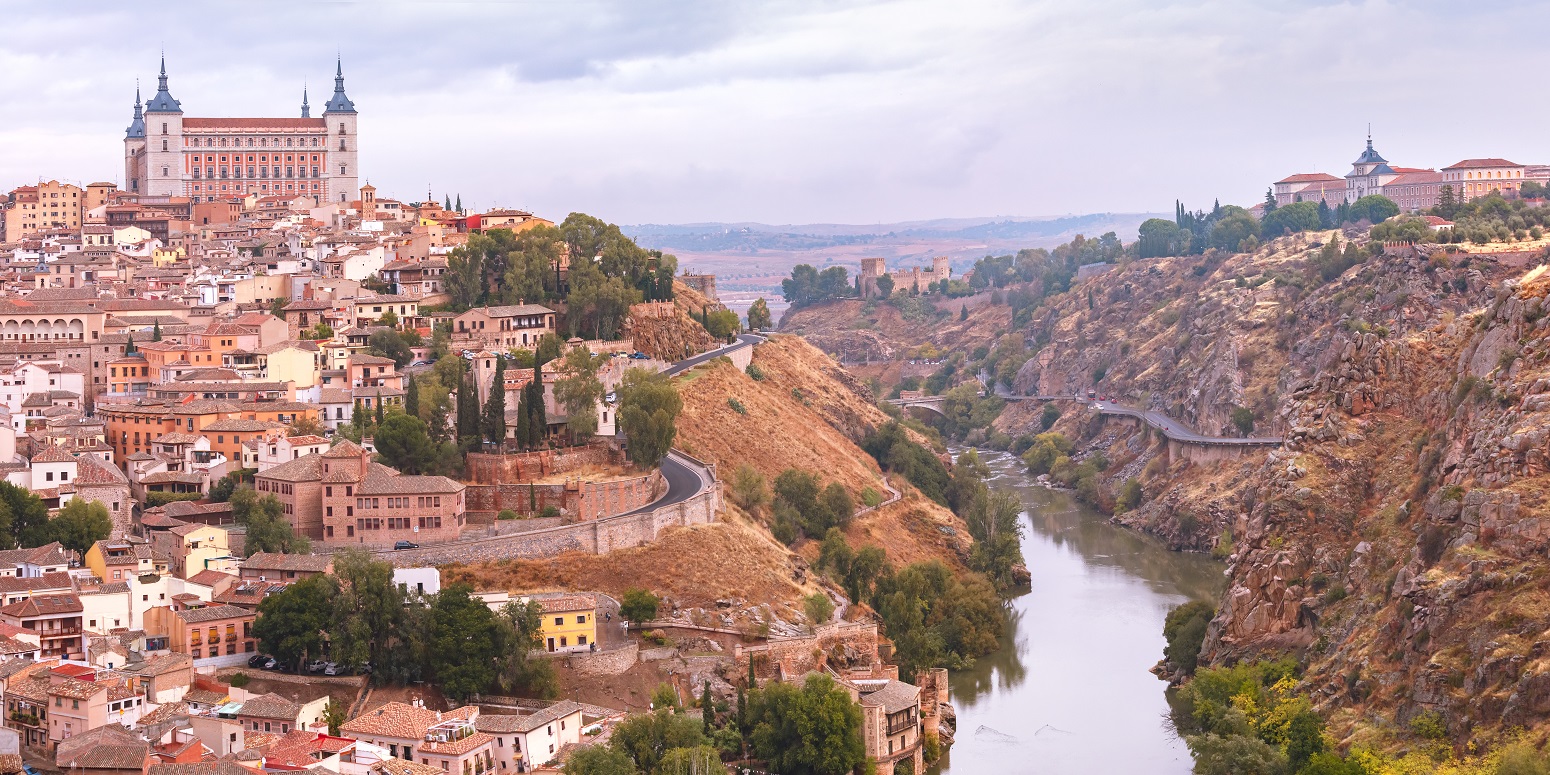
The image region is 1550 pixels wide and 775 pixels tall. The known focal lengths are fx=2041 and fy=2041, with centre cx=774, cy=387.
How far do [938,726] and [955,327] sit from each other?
4166 inches

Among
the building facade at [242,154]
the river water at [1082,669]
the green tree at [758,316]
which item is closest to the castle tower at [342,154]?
the building facade at [242,154]

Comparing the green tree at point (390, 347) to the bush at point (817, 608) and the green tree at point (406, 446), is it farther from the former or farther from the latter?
the bush at point (817, 608)

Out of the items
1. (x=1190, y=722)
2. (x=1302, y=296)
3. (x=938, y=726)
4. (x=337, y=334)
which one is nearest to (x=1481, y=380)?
(x=1190, y=722)

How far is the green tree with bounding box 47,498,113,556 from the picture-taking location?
4778 centimetres

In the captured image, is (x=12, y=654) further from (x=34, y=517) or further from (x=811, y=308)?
(x=811, y=308)

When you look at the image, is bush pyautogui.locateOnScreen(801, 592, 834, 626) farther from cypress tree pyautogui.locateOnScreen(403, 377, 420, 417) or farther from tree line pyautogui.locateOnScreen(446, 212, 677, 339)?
tree line pyautogui.locateOnScreen(446, 212, 677, 339)

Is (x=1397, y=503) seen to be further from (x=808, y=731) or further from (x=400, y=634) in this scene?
→ (x=400, y=634)

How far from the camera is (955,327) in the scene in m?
154

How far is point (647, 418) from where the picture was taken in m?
56.2

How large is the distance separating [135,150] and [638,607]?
66967 mm

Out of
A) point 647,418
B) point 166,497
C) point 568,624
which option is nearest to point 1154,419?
point 647,418

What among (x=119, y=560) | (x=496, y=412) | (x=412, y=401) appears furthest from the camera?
(x=412, y=401)

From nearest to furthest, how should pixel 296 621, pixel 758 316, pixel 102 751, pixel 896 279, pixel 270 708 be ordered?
pixel 102 751, pixel 270 708, pixel 296 621, pixel 758 316, pixel 896 279

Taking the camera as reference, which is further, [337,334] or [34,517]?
[337,334]
